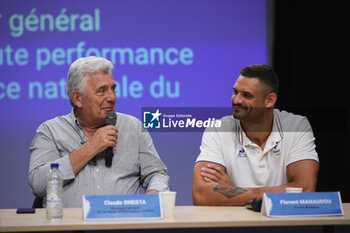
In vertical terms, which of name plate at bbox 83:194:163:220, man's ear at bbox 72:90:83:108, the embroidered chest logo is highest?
man's ear at bbox 72:90:83:108

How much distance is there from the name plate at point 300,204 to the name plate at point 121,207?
474 millimetres

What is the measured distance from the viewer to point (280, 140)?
3164mm

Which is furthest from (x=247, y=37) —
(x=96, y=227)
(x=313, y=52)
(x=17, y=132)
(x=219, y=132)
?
(x=96, y=227)

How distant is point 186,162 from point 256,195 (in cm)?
127

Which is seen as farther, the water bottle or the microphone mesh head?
the microphone mesh head

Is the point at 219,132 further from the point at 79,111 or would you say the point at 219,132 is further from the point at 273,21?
the point at 273,21

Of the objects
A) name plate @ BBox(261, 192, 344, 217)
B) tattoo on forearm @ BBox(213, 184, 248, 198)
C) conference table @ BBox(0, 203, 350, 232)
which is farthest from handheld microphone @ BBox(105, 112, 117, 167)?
name plate @ BBox(261, 192, 344, 217)

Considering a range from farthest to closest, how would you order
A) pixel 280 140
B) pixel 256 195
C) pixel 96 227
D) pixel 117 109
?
pixel 117 109
pixel 280 140
pixel 256 195
pixel 96 227

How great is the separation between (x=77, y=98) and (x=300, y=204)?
1713 mm

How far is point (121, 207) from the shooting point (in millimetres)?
2148

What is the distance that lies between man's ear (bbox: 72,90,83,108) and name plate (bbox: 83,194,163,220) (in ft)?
4.19

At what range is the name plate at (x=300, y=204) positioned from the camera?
7.11ft

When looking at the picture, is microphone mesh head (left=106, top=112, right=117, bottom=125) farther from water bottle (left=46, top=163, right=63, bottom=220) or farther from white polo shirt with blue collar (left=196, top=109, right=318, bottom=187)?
water bottle (left=46, top=163, right=63, bottom=220)

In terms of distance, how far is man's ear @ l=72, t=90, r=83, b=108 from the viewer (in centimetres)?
331
